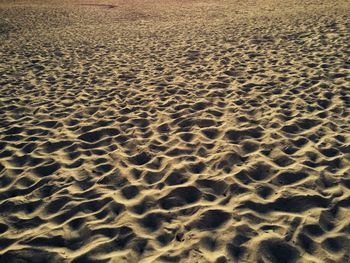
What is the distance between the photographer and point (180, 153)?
4.87 m

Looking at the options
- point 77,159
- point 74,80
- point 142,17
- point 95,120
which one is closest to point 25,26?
point 142,17

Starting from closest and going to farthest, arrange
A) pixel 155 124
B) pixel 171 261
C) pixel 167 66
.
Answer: pixel 171 261
pixel 155 124
pixel 167 66

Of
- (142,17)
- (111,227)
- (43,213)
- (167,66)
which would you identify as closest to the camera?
(111,227)

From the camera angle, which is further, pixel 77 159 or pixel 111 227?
pixel 77 159

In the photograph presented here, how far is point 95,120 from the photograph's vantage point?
19.7ft

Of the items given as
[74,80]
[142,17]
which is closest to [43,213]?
[74,80]

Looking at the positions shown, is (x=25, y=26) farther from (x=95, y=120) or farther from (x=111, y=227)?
(x=111, y=227)

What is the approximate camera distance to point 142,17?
1769 centimetres

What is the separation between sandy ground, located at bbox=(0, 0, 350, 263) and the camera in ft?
11.2

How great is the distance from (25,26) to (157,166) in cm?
1407

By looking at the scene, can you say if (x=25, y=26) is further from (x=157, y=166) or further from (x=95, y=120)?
(x=157, y=166)

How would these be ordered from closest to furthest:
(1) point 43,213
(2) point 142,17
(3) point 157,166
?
(1) point 43,213, (3) point 157,166, (2) point 142,17

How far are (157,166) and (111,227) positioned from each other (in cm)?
127

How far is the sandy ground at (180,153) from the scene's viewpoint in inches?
134
